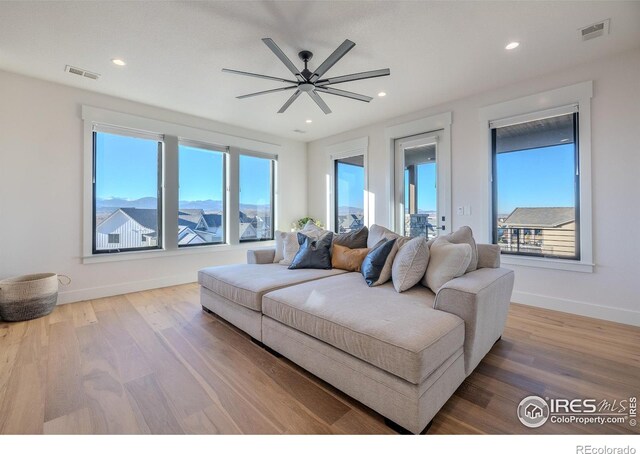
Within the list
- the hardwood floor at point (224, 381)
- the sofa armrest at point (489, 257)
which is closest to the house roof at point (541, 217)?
the hardwood floor at point (224, 381)

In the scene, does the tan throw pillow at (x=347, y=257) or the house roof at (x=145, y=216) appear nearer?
the tan throw pillow at (x=347, y=257)

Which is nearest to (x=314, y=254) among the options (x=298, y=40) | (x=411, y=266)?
(x=411, y=266)

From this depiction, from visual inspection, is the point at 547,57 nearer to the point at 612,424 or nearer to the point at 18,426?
the point at 612,424

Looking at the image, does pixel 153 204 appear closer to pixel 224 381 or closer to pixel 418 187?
pixel 224 381

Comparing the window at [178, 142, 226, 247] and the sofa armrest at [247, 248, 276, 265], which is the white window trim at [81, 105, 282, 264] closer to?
the window at [178, 142, 226, 247]

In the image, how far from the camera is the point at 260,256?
11.0 ft

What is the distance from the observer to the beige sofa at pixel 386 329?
1341mm

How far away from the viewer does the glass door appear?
163 inches

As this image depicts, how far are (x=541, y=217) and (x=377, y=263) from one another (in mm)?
2344

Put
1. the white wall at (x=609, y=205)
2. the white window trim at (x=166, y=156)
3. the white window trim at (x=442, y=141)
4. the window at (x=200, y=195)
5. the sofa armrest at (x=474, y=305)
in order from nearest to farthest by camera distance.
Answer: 1. the sofa armrest at (x=474, y=305)
2. the white wall at (x=609, y=205)
3. the white window trim at (x=166, y=156)
4. the white window trim at (x=442, y=141)
5. the window at (x=200, y=195)

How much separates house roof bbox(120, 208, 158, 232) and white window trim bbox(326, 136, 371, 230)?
301 centimetres

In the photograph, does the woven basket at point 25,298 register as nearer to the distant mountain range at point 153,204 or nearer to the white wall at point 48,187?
the white wall at point 48,187

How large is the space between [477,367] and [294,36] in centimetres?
298

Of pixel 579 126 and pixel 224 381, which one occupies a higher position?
pixel 579 126
